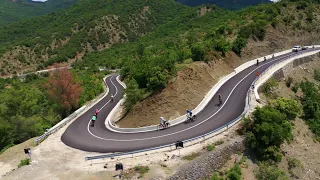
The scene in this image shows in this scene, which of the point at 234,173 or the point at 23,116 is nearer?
the point at 234,173

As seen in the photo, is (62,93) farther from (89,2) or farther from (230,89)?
(89,2)

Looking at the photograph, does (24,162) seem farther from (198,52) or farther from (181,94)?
(198,52)

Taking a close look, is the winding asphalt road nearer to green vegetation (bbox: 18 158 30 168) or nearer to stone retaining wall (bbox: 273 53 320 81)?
green vegetation (bbox: 18 158 30 168)

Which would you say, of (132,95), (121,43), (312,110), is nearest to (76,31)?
(121,43)

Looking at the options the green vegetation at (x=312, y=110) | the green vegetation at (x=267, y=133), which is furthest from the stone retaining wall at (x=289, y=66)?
the green vegetation at (x=267, y=133)

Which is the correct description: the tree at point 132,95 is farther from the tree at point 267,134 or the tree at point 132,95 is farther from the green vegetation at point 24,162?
the tree at point 267,134

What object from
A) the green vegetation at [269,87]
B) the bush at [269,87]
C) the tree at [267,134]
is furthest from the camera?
the bush at [269,87]
